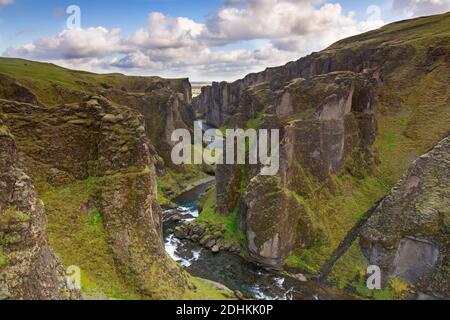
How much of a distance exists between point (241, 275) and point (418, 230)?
70.3 feet

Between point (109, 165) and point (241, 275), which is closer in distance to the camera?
point (109, 165)

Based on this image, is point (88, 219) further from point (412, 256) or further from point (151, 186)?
point (412, 256)

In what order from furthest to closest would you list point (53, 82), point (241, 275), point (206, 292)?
1. point (53, 82)
2. point (241, 275)
3. point (206, 292)

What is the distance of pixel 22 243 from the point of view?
1984 cm

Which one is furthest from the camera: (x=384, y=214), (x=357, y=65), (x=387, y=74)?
(x=357, y=65)

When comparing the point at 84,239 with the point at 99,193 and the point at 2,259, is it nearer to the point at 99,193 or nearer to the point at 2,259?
the point at 99,193

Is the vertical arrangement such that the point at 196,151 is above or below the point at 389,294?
above

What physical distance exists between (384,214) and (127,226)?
30603mm

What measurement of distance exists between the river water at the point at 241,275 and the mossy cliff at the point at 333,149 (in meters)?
2.43

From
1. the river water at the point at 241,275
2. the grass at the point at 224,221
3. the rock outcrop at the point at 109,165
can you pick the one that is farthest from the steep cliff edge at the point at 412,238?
the rock outcrop at the point at 109,165

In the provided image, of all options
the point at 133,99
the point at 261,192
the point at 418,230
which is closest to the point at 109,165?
the point at 261,192
